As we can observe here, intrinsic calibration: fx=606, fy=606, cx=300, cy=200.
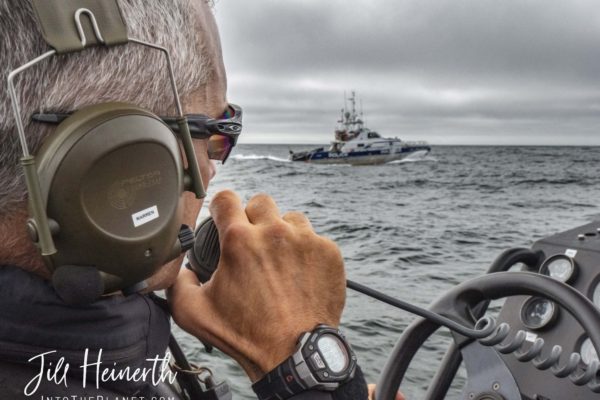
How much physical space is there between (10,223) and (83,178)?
20cm

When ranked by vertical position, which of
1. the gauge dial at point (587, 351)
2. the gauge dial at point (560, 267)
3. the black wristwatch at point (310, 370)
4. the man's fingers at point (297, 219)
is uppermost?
the man's fingers at point (297, 219)

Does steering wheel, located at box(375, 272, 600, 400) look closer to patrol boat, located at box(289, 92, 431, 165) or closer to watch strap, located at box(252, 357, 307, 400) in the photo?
watch strap, located at box(252, 357, 307, 400)

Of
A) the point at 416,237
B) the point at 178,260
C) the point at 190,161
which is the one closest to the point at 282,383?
the point at 178,260

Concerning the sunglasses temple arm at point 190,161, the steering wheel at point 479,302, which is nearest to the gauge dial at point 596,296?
the steering wheel at point 479,302

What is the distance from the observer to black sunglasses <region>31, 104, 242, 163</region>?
1.07 meters

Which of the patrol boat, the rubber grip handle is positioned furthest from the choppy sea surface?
the patrol boat

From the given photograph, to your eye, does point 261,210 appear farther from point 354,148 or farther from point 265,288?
point 354,148

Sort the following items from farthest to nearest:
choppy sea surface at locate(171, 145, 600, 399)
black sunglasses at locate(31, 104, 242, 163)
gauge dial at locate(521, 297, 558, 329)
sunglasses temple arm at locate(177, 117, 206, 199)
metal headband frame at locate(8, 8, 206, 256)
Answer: choppy sea surface at locate(171, 145, 600, 399) < gauge dial at locate(521, 297, 558, 329) < black sunglasses at locate(31, 104, 242, 163) < sunglasses temple arm at locate(177, 117, 206, 199) < metal headband frame at locate(8, 8, 206, 256)

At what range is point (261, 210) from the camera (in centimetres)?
117

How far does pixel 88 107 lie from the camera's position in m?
0.83

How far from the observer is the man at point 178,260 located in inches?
33.6

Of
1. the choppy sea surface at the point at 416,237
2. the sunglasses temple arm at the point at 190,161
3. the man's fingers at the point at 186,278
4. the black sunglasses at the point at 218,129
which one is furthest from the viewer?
the choppy sea surface at the point at 416,237

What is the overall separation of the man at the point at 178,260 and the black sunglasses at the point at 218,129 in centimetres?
2

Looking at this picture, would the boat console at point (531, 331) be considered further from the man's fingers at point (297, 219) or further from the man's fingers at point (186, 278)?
the man's fingers at point (186, 278)
